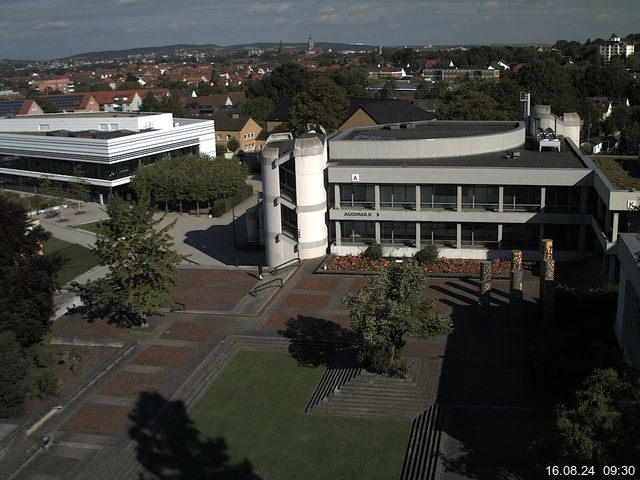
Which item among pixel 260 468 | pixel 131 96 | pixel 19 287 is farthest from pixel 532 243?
pixel 131 96

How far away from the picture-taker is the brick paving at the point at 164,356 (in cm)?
2972

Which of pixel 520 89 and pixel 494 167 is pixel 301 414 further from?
pixel 520 89

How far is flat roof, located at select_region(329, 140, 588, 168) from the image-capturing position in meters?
42.1

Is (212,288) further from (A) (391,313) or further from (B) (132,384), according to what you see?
(A) (391,313)

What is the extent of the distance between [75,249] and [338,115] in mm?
37720

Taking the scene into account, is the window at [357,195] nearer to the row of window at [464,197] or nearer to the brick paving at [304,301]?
the row of window at [464,197]

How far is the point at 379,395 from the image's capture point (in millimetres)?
26297

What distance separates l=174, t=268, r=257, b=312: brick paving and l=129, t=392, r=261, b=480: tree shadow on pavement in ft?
33.0

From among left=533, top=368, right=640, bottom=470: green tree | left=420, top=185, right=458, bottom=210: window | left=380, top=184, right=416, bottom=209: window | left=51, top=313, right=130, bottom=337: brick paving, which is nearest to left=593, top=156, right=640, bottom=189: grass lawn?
left=420, top=185, right=458, bottom=210: window

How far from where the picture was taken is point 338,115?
8025cm

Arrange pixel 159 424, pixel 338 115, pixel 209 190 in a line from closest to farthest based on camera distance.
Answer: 1. pixel 159 424
2. pixel 209 190
3. pixel 338 115

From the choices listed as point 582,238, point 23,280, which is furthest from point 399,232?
point 23,280

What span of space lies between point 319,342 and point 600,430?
55.0 feet

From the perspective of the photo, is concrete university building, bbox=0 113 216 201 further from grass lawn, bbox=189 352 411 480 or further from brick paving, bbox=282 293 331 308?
grass lawn, bbox=189 352 411 480
